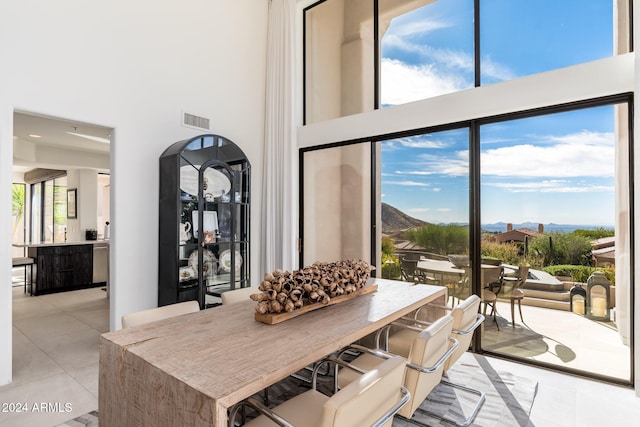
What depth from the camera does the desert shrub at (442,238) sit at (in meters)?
3.33

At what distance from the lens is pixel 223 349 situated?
4.59ft

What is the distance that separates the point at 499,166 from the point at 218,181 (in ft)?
9.17

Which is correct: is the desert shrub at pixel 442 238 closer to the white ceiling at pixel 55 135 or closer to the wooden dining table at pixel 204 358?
the wooden dining table at pixel 204 358

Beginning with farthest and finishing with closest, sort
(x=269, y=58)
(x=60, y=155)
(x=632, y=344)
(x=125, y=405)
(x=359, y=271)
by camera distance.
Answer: (x=60, y=155) < (x=269, y=58) < (x=632, y=344) < (x=359, y=271) < (x=125, y=405)

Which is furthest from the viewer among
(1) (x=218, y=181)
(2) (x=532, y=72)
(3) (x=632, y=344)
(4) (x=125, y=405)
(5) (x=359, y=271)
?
(1) (x=218, y=181)

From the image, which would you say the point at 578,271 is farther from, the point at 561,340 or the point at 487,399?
the point at 487,399

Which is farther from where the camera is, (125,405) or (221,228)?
(221,228)

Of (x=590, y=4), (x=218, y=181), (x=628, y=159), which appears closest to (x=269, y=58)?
(x=218, y=181)

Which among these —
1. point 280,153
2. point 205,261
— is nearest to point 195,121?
point 280,153

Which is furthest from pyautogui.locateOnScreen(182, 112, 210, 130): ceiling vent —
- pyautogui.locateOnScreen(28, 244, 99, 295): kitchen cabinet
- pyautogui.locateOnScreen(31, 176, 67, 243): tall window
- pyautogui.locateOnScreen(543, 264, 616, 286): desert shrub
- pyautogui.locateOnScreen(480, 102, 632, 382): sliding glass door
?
pyautogui.locateOnScreen(31, 176, 67, 243): tall window

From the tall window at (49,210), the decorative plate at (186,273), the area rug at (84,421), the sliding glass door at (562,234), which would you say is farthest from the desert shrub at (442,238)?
the tall window at (49,210)

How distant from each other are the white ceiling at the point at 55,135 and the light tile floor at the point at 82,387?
2.23 m

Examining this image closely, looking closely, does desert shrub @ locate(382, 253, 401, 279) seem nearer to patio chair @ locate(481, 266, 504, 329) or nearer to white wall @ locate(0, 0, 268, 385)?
patio chair @ locate(481, 266, 504, 329)

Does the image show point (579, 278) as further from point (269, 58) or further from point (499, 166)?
point (269, 58)
